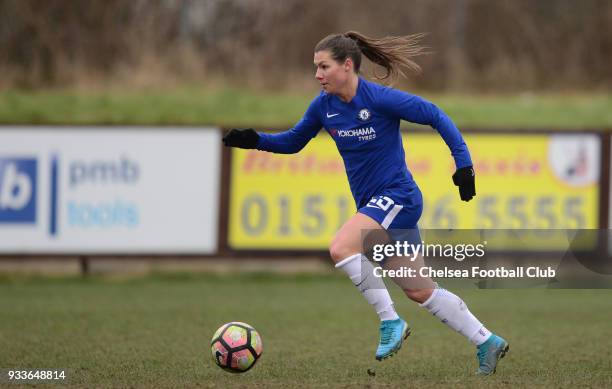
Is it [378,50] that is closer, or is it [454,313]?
[454,313]

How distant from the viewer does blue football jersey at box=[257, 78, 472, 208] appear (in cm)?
642

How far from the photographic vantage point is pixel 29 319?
998cm

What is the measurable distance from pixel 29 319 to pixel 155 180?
371cm

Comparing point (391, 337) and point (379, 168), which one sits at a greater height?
point (379, 168)

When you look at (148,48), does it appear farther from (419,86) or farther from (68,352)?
(68,352)

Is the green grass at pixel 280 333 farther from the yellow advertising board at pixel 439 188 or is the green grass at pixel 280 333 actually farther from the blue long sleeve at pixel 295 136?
the blue long sleeve at pixel 295 136

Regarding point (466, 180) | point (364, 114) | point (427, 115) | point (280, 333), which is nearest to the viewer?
point (466, 180)

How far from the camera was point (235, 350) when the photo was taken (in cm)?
650

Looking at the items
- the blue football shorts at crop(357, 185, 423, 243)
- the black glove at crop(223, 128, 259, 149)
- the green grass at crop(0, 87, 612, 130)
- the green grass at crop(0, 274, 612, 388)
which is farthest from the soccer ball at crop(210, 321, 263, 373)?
the green grass at crop(0, 87, 612, 130)

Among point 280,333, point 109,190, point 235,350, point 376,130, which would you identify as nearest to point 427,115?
point 376,130

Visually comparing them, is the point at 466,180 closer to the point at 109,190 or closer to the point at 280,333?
the point at 280,333

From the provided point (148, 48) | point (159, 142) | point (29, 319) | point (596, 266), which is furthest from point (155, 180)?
point (148, 48)

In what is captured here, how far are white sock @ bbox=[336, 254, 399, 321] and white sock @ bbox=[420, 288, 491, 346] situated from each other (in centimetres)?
22

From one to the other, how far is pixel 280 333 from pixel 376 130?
314cm
